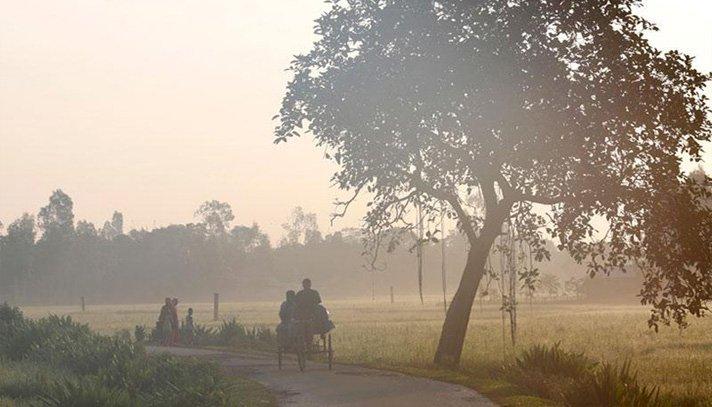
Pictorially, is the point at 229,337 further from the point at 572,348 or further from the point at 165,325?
the point at 572,348

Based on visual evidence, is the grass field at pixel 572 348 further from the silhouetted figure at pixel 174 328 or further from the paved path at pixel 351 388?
the silhouetted figure at pixel 174 328

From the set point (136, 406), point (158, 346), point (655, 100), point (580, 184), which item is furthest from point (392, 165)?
point (158, 346)

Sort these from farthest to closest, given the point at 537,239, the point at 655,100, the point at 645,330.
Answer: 1. the point at 645,330
2. the point at 537,239
3. the point at 655,100

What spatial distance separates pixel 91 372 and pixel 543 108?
13134 millimetres

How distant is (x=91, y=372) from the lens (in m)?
26.0

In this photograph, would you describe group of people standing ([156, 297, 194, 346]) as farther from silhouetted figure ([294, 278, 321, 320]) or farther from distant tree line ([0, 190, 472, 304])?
distant tree line ([0, 190, 472, 304])

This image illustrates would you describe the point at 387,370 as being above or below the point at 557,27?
below

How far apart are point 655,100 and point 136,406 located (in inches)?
571

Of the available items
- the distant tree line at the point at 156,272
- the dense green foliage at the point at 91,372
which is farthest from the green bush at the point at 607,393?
the distant tree line at the point at 156,272

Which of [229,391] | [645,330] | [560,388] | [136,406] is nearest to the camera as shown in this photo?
[136,406]

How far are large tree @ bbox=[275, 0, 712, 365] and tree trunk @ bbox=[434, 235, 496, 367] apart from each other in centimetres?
77

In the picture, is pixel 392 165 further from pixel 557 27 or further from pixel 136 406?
pixel 136 406

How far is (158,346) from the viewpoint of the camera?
1492 inches

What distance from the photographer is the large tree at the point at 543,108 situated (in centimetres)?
2412
